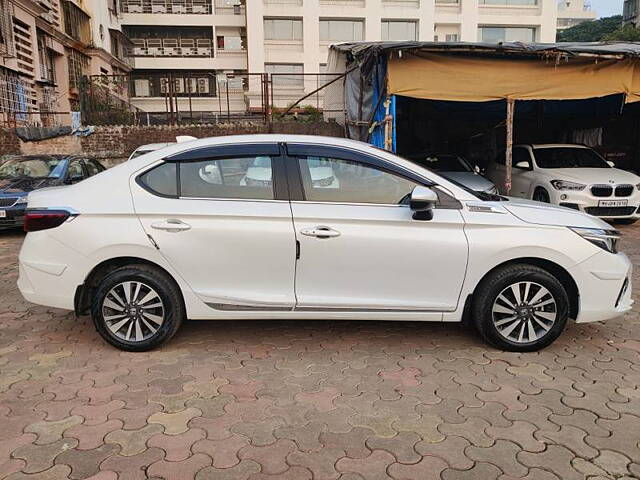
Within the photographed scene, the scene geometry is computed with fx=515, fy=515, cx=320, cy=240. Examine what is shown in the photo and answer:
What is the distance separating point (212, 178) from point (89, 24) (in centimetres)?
3078

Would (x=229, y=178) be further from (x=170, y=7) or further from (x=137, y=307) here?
(x=170, y=7)

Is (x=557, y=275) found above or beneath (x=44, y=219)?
beneath

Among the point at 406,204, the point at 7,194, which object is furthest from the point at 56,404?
the point at 7,194

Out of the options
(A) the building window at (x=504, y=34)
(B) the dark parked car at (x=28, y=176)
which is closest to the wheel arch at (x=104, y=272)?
(B) the dark parked car at (x=28, y=176)

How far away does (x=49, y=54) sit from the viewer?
2459cm

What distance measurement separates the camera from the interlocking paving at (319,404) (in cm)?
262

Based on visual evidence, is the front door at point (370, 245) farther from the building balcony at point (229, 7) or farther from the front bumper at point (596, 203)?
the building balcony at point (229, 7)

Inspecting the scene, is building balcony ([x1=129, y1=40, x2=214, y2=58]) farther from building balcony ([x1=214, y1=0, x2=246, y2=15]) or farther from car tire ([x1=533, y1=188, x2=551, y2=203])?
car tire ([x1=533, y1=188, x2=551, y2=203])

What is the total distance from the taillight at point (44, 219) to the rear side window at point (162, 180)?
2.05 ft

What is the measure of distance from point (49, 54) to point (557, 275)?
88.4 ft

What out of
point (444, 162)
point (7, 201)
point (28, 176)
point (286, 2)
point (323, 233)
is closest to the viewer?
point (323, 233)

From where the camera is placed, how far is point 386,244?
3.78 metres

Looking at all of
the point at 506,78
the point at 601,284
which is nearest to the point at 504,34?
the point at 506,78

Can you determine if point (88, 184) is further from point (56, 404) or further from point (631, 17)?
point (631, 17)
